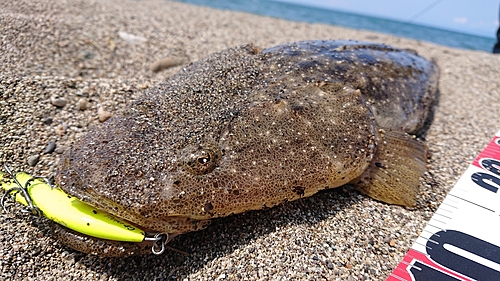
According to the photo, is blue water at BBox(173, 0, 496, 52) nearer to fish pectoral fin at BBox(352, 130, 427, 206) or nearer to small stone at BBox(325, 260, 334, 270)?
fish pectoral fin at BBox(352, 130, 427, 206)

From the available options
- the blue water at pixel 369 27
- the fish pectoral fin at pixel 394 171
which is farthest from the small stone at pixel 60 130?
the blue water at pixel 369 27

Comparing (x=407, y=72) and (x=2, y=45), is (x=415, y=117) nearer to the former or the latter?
(x=407, y=72)

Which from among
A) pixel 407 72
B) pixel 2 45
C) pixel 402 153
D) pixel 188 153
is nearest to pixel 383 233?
pixel 402 153

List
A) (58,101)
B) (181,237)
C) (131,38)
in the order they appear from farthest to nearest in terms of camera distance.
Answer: (131,38), (58,101), (181,237)

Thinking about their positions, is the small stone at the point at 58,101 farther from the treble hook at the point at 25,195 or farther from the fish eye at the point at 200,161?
the fish eye at the point at 200,161

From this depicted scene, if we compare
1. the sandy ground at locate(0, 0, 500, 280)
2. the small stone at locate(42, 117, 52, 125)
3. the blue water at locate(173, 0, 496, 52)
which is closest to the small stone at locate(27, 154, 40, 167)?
the sandy ground at locate(0, 0, 500, 280)

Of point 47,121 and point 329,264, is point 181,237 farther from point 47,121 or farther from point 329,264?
point 47,121

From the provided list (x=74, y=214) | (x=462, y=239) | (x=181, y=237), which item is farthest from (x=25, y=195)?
(x=462, y=239)
